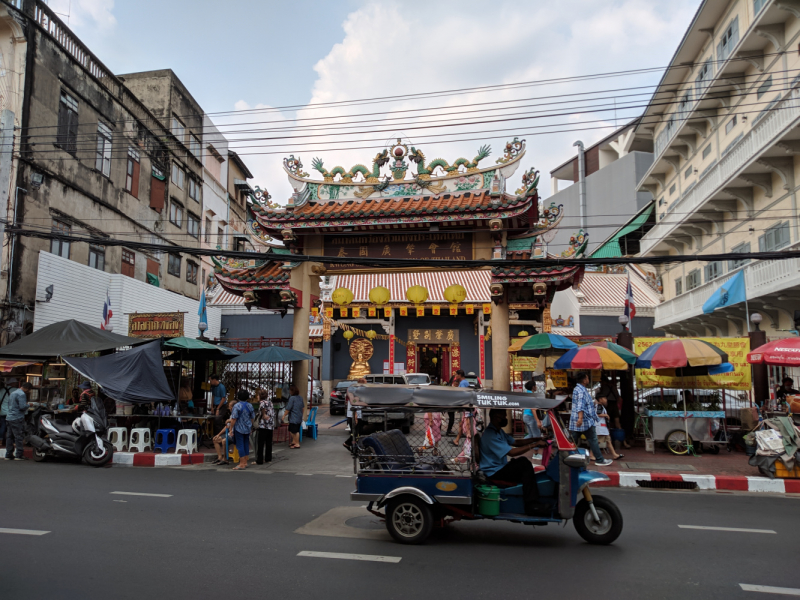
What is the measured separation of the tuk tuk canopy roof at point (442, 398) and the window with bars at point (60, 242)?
1770 cm

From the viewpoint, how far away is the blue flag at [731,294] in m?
15.8

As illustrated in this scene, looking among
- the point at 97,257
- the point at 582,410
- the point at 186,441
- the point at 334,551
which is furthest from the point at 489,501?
the point at 97,257

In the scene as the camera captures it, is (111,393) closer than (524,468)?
No

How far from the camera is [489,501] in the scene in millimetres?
6672

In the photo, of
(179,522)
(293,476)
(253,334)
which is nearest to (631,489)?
(293,476)

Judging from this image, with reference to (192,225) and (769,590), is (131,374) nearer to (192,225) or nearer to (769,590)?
(769,590)

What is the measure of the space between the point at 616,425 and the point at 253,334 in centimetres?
2465

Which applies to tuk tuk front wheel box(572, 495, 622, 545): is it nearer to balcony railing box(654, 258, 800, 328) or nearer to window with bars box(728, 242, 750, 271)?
balcony railing box(654, 258, 800, 328)

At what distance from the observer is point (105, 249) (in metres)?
24.3

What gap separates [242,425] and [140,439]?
10.6ft

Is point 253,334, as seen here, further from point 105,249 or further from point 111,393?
point 111,393

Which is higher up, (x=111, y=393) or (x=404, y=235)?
(x=404, y=235)

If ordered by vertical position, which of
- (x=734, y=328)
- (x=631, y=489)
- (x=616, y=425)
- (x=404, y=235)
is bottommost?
(x=631, y=489)

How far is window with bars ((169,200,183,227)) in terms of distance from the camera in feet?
101
